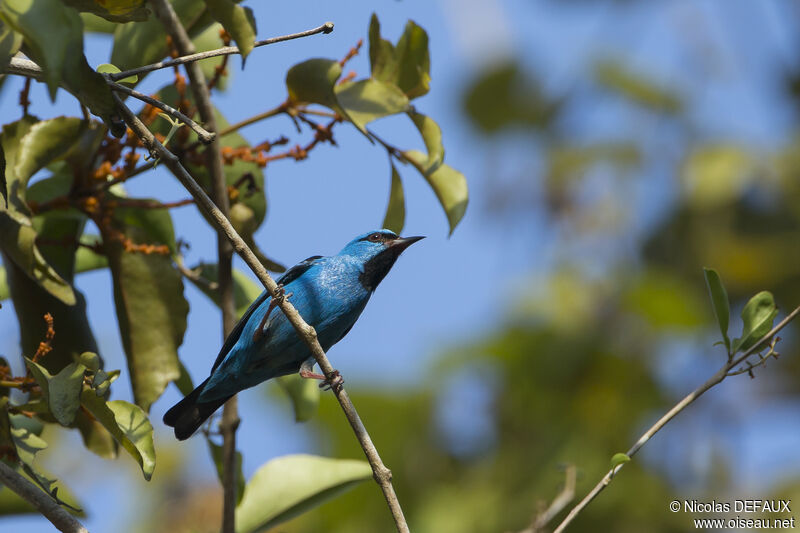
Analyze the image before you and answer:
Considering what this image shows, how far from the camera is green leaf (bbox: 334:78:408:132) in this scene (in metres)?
3.15

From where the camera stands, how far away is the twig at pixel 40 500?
7.73 ft

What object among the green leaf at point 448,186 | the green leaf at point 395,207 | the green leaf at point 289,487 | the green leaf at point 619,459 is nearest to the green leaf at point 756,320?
the green leaf at point 619,459

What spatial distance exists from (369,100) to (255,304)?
978 millimetres

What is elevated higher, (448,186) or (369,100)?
(369,100)

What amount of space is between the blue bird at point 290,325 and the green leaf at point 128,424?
1.00m

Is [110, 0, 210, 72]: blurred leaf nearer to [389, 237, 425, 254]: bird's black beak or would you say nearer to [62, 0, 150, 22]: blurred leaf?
[62, 0, 150, 22]: blurred leaf

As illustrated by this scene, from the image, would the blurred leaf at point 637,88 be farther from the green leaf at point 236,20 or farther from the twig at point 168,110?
the twig at point 168,110

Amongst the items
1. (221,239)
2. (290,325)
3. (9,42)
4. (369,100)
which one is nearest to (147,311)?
(221,239)

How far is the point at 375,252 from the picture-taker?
4430 mm

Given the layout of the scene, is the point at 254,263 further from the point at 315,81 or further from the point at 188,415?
the point at 188,415

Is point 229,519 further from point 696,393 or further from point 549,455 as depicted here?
point 549,455

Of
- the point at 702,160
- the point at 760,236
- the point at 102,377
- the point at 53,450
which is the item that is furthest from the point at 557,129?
the point at 102,377

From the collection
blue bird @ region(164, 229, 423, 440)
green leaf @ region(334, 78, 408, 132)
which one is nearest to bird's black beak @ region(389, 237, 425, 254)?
blue bird @ region(164, 229, 423, 440)

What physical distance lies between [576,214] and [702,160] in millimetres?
1710
